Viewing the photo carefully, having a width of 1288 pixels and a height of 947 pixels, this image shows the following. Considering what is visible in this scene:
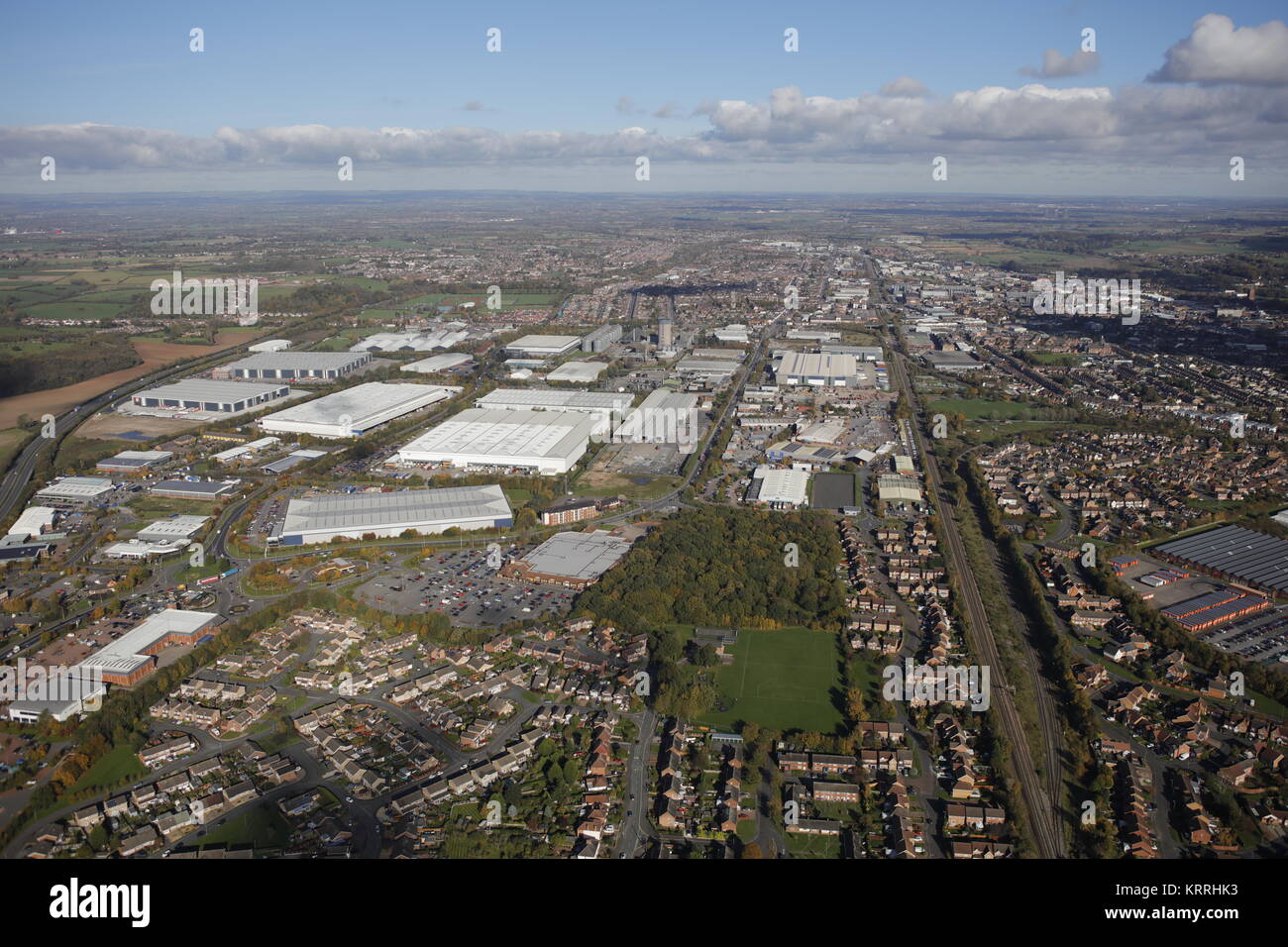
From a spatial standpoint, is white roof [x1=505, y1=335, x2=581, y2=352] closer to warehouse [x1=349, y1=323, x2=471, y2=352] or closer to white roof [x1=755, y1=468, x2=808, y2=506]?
warehouse [x1=349, y1=323, x2=471, y2=352]

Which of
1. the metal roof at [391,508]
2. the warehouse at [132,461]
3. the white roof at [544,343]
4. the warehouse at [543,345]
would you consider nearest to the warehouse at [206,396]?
the warehouse at [132,461]

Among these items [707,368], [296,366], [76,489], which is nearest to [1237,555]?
[707,368]

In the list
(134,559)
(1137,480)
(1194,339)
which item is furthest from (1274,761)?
(1194,339)

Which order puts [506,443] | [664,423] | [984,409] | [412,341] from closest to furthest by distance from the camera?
1. [506,443]
2. [664,423]
3. [984,409]
4. [412,341]

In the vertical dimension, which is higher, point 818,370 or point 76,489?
point 818,370

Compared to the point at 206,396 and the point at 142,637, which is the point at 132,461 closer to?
the point at 206,396

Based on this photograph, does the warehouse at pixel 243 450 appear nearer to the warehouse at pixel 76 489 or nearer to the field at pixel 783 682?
the warehouse at pixel 76 489
